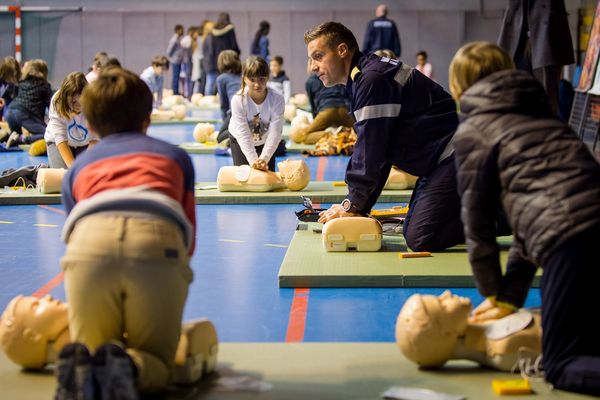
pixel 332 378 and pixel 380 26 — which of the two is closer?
pixel 332 378

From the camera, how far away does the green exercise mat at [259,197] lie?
8578 millimetres

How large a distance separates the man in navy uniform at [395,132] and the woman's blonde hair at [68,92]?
8.35 ft

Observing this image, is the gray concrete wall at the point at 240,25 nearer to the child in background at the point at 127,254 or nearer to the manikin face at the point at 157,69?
the manikin face at the point at 157,69

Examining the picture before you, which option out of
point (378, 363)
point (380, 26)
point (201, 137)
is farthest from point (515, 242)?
point (380, 26)

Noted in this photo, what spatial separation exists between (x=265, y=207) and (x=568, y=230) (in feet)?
17.1

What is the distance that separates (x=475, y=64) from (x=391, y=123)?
2.21 metres

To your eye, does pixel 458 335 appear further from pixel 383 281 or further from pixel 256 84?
pixel 256 84

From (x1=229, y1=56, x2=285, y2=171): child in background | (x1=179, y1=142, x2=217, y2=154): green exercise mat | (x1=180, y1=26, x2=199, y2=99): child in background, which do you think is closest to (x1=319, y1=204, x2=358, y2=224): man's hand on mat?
(x1=229, y1=56, x2=285, y2=171): child in background

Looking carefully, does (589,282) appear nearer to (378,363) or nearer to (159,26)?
(378,363)

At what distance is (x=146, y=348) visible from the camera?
338 cm

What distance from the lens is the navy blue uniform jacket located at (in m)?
5.90

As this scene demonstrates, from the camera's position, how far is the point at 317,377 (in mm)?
3760

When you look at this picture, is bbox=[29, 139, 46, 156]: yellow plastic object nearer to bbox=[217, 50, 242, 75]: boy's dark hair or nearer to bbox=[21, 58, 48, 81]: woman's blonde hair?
bbox=[21, 58, 48, 81]: woman's blonde hair

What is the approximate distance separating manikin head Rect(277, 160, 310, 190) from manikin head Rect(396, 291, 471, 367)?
16.8 feet
